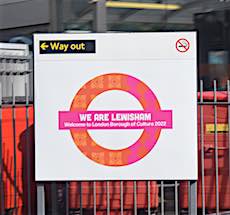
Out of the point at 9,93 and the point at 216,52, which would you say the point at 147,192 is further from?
the point at 216,52

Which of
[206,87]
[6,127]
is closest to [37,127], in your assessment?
[6,127]

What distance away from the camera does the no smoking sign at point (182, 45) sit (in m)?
5.13

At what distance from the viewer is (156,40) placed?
5.16 metres

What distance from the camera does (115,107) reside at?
203 inches

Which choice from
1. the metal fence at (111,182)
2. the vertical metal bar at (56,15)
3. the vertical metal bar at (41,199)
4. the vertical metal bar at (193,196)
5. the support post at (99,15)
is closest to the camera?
the vertical metal bar at (193,196)

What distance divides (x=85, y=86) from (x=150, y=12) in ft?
12.9

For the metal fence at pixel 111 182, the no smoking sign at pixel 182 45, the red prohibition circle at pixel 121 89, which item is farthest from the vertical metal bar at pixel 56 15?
the no smoking sign at pixel 182 45

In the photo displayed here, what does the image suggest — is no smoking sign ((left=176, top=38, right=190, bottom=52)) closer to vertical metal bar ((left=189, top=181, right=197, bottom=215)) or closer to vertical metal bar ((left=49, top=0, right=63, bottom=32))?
vertical metal bar ((left=189, top=181, right=197, bottom=215))

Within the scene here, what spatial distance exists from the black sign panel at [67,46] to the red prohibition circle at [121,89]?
222 millimetres

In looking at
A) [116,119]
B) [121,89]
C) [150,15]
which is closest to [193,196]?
[116,119]

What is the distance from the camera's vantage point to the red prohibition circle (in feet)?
16.9

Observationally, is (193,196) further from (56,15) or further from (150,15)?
(56,15)

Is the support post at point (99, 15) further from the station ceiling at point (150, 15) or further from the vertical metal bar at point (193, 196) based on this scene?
the vertical metal bar at point (193, 196)

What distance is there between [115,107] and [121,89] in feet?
0.44
